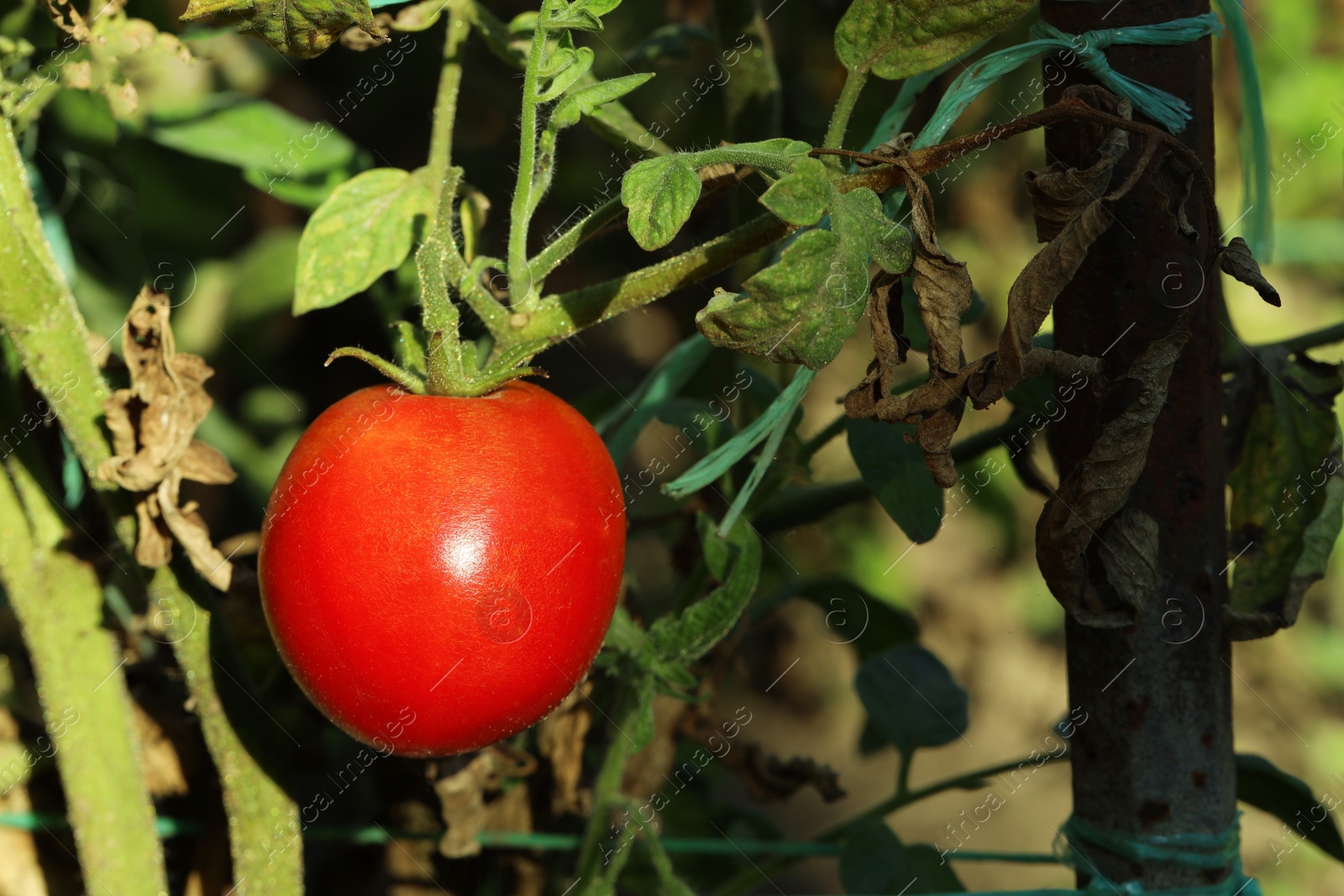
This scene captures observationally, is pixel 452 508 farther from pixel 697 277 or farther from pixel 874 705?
pixel 874 705

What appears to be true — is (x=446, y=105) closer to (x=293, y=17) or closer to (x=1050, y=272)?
(x=293, y=17)

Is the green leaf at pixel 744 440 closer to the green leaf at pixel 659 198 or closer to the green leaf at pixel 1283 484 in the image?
the green leaf at pixel 659 198

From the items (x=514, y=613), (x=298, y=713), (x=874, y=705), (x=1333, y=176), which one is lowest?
(x=1333, y=176)

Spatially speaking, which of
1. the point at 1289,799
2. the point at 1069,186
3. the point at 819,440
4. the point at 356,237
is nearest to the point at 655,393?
the point at 819,440

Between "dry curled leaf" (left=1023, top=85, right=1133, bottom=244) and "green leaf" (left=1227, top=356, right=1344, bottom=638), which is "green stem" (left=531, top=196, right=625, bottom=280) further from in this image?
"green leaf" (left=1227, top=356, right=1344, bottom=638)

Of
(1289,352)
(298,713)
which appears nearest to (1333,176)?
(1289,352)

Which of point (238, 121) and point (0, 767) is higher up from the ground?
point (238, 121)

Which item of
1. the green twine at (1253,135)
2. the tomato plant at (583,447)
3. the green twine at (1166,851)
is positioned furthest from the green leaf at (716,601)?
the green twine at (1253,135)
